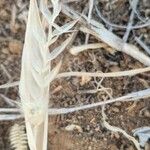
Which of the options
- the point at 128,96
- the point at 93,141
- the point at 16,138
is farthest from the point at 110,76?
the point at 16,138

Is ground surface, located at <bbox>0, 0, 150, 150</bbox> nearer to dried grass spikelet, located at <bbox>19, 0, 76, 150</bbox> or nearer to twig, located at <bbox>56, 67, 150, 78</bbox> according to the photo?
twig, located at <bbox>56, 67, 150, 78</bbox>

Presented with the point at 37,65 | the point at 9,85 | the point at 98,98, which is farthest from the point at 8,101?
the point at 37,65

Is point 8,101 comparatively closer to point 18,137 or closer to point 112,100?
point 18,137

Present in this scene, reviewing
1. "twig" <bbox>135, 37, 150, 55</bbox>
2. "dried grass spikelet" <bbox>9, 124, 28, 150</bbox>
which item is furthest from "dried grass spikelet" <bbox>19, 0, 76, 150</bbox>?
"twig" <bbox>135, 37, 150, 55</bbox>

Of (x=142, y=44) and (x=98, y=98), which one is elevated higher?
(x=142, y=44)

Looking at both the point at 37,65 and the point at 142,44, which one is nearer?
the point at 37,65

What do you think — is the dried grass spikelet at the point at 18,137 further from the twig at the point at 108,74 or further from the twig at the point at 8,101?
the twig at the point at 108,74

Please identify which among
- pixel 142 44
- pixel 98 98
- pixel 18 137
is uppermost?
pixel 142 44

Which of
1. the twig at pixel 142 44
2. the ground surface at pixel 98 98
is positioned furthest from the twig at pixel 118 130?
the twig at pixel 142 44
